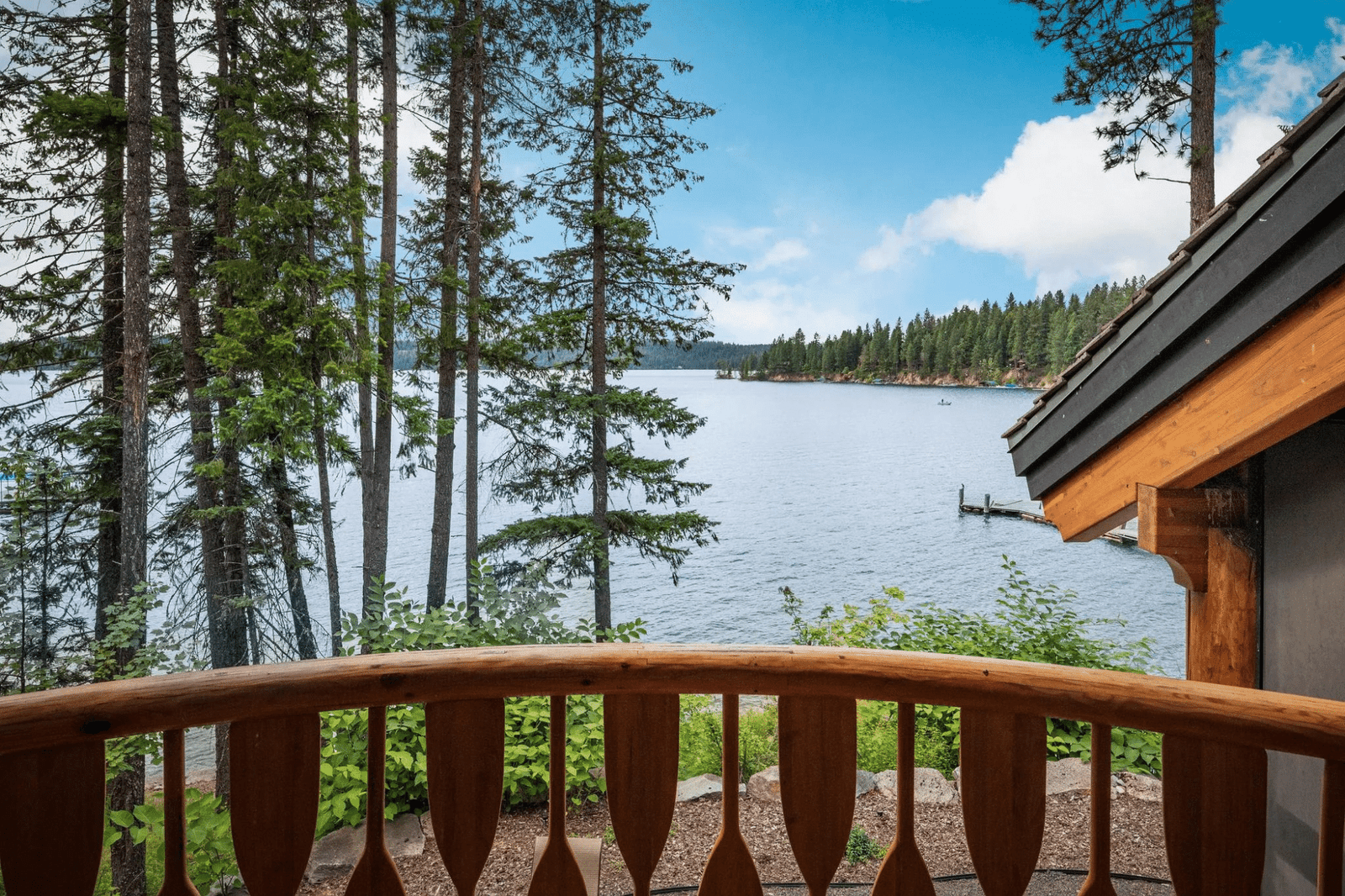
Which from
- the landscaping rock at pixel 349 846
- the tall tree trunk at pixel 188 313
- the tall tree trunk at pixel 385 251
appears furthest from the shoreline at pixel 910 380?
the landscaping rock at pixel 349 846

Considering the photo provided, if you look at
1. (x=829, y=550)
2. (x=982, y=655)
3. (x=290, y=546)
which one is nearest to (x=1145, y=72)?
(x=982, y=655)

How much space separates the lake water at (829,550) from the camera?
573 inches

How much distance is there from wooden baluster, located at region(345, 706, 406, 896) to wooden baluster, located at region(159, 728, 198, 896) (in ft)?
0.39

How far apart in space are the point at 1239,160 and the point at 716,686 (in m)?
10.4

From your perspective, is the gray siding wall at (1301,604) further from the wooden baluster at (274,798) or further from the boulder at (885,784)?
the wooden baluster at (274,798)

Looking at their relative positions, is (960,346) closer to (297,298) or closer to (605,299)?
(605,299)

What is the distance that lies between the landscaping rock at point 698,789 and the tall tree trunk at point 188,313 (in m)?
5.89

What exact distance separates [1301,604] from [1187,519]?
393 millimetres

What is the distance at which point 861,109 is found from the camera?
27969 mm

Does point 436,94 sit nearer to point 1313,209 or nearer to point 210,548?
point 210,548

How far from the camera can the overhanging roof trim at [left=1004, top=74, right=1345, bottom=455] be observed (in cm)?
177

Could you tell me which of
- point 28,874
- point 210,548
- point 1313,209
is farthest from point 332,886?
point 210,548

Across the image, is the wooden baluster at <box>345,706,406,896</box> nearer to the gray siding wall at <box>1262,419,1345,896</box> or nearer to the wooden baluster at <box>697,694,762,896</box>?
the wooden baluster at <box>697,694,762,896</box>

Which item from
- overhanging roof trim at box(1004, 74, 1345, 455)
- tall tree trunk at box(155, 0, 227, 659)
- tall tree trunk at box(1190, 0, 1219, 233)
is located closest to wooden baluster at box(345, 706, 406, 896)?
overhanging roof trim at box(1004, 74, 1345, 455)
